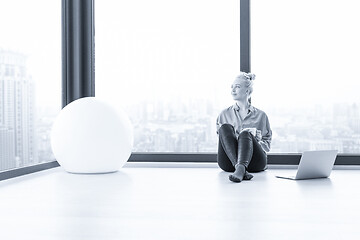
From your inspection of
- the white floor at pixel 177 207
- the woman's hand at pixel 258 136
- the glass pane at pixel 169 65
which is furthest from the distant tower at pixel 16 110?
the woman's hand at pixel 258 136

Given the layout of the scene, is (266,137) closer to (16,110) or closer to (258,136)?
(258,136)

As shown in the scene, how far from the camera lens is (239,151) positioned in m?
3.24

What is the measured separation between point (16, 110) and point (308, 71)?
235 cm

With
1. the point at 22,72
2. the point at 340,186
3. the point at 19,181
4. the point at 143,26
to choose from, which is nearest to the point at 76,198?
the point at 19,181

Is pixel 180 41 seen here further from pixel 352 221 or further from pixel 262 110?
pixel 352 221

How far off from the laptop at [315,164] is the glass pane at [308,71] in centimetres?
81

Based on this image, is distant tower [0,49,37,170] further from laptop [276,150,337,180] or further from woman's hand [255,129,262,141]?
laptop [276,150,337,180]

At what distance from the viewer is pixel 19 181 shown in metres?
3.17

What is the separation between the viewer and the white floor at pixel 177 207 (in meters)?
1.73

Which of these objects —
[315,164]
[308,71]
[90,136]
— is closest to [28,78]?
[90,136]

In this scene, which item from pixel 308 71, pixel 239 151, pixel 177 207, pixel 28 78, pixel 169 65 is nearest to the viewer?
pixel 177 207

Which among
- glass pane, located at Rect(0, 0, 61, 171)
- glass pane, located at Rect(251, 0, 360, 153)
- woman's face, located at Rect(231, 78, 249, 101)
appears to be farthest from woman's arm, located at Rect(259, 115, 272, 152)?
glass pane, located at Rect(0, 0, 61, 171)

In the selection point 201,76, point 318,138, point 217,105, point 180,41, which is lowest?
point 318,138

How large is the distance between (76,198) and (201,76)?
2006mm
